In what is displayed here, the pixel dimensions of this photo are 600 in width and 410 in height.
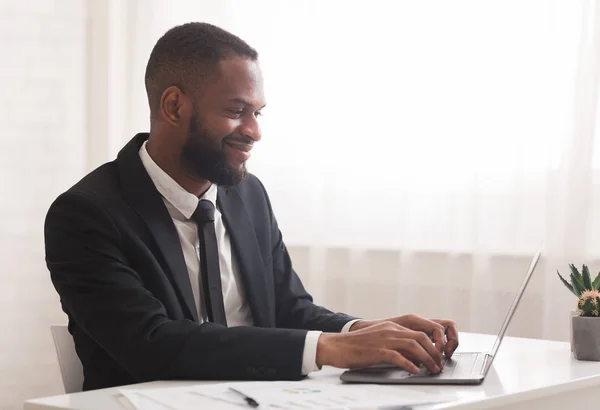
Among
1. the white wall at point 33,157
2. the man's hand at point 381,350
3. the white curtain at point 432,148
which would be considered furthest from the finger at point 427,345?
the white wall at point 33,157

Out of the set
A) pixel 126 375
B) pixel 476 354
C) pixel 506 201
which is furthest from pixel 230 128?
pixel 506 201

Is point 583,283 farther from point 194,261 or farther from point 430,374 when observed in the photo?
point 194,261

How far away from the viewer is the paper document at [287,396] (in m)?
1.15

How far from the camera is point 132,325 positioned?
5.12 feet

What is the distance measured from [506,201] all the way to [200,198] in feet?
4.31

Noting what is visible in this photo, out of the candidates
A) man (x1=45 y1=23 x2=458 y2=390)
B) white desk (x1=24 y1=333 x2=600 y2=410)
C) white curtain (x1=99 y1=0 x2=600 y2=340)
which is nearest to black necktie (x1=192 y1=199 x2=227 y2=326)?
man (x1=45 y1=23 x2=458 y2=390)

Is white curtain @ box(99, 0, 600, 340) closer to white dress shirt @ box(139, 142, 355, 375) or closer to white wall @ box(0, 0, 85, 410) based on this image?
white wall @ box(0, 0, 85, 410)

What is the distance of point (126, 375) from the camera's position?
1693mm

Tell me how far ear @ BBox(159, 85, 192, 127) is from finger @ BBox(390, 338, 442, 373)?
807mm

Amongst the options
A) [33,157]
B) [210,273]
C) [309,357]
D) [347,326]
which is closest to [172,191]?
[210,273]

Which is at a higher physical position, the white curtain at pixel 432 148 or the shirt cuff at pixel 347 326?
the white curtain at pixel 432 148

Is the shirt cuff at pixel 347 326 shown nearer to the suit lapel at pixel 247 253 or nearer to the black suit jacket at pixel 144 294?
the black suit jacket at pixel 144 294

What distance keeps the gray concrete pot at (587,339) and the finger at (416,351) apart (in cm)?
42

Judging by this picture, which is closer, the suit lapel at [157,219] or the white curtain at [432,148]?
the suit lapel at [157,219]
